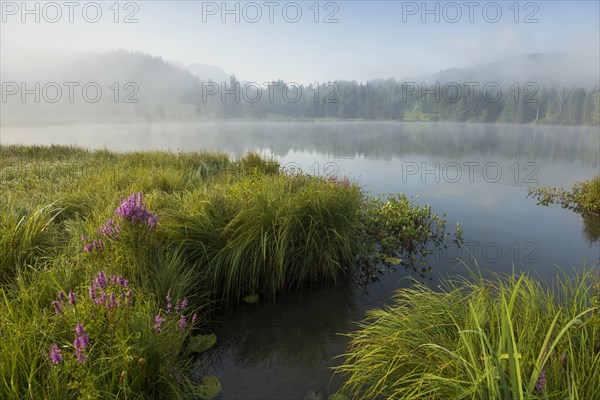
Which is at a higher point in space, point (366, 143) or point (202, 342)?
point (366, 143)

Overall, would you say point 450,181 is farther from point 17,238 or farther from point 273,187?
point 17,238

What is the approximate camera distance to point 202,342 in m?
A: 3.80

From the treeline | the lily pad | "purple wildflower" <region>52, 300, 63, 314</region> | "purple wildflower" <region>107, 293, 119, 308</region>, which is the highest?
the treeline

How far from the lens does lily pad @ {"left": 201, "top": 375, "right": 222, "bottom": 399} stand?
10.2 ft

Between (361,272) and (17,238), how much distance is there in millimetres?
5161

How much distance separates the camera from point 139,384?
2.46 meters

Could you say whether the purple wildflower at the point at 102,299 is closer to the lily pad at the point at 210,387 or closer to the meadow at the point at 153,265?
the meadow at the point at 153,265

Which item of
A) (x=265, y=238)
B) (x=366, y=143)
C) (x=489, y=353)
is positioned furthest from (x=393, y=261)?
(x=366, y=143)

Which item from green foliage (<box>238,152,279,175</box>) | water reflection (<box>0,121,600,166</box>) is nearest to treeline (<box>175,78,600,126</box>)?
water reflection (<box>0,121,600,166</box>)

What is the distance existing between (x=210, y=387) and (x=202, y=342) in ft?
2.23

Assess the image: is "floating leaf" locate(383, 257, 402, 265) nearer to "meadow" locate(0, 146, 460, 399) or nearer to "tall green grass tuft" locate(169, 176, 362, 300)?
"meadow" locate(0, 146, 460, 399)

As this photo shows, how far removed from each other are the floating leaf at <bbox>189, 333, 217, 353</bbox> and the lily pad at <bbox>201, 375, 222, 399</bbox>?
1.53 ft

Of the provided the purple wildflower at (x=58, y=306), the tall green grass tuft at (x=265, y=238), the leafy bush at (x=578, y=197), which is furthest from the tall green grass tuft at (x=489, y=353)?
the leafy bush at (x=578, y=197)

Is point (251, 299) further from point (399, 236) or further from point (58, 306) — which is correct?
point (399, 236)
